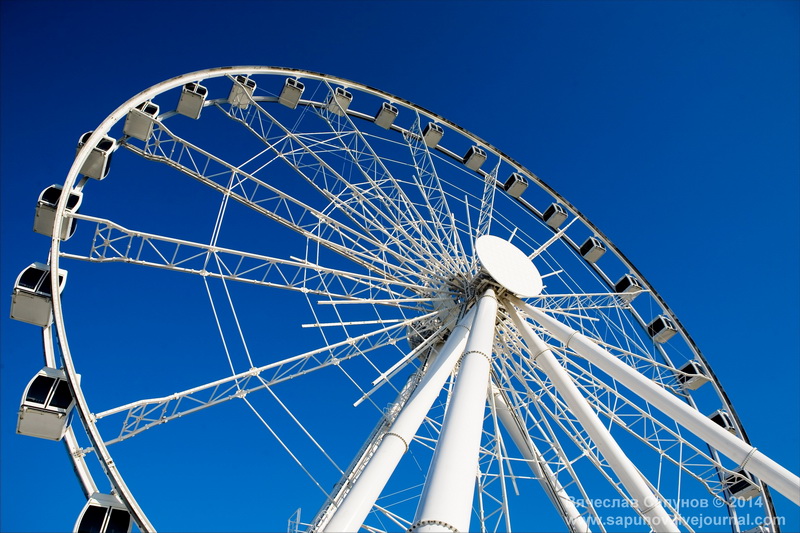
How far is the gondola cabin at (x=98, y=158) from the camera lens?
38.5 ft

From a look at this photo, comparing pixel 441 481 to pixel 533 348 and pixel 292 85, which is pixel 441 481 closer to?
pixel 533 348

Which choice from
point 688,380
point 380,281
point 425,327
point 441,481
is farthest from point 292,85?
point 688,380

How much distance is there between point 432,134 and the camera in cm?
1889

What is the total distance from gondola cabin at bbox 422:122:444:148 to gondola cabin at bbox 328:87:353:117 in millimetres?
2929

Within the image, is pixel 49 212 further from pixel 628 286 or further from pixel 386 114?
pixel 628 286

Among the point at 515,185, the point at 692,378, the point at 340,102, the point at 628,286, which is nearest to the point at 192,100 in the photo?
the point at 340,102

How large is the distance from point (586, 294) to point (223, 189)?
9.65m

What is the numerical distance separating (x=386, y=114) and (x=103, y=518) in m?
14.1

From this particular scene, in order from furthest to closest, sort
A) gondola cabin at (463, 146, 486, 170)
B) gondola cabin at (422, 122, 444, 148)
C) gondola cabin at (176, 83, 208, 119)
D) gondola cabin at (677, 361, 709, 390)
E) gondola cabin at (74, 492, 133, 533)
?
gondola cabin at (463, 146, 486, 170), gondola cabin at (422, 122, 444, 148), gondola cabin at (677, 361, 709, 390), gondola cabin at (176, 83, 208, 119), gondola cabin at (74, 492, 133, 533)

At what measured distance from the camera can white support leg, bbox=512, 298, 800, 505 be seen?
7543mm

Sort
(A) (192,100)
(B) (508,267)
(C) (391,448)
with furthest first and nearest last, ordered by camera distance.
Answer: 1. (A) (192,100)
2. (B) (508,267)
3. (C) (391,448)

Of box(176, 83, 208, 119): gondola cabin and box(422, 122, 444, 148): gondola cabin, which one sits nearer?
box(176, 83, 208, 119): gondola cabin

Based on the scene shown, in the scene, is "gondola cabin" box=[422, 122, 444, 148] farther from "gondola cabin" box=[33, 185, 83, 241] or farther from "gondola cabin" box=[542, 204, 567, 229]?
"gondola cabin" box=[33, 185, 83, 241]

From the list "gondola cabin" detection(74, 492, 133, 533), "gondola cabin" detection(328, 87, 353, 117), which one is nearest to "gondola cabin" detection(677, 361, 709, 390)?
"gondola cabin" detection(328, 87, 353, 117)
